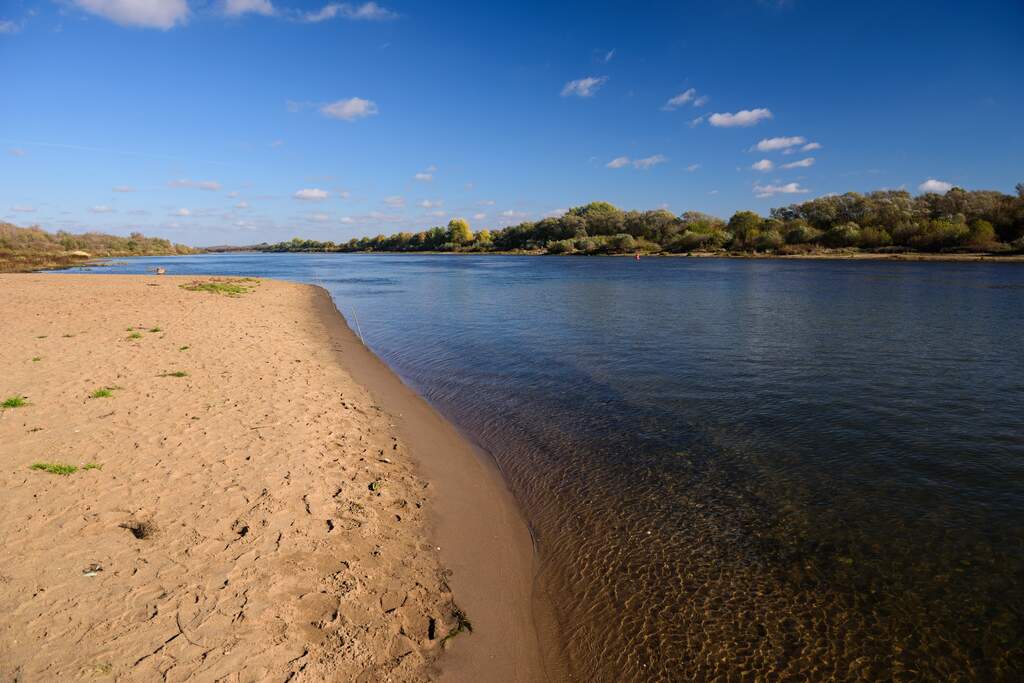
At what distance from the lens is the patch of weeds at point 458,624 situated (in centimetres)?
452

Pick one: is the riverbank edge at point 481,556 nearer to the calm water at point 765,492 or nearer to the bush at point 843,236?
the calm water at point 765,492

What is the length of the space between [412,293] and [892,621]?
127 feet

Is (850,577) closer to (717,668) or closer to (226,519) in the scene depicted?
(717,668)

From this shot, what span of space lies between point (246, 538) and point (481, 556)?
2631mm

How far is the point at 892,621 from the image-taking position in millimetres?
4953

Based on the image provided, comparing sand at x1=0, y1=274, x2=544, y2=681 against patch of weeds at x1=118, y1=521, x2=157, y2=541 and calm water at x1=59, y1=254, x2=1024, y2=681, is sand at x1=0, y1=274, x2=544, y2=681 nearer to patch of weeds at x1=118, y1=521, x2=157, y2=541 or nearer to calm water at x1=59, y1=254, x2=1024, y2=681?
patch of weeds at x1=118, y1=521, x2=157, y2=541

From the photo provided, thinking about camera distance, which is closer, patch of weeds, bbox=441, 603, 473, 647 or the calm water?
patch of weeds, bbox=441, 603, 473, 647

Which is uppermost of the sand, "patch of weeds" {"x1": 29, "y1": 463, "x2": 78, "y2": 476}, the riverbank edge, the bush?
the bush

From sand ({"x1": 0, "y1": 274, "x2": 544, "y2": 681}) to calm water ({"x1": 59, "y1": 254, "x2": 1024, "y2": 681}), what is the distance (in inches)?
38.5

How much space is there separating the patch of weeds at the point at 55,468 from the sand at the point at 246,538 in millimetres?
66

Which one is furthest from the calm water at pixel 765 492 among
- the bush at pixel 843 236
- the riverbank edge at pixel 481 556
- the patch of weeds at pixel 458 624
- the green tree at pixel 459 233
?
the green tree at pixel 459 233

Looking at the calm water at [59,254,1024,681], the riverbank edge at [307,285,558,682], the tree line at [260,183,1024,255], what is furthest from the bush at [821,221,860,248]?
the riverbank edge at [307,285,558,682]

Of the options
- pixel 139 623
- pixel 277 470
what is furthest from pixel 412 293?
pixel 139 623

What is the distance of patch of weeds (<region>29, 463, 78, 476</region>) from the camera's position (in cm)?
625
